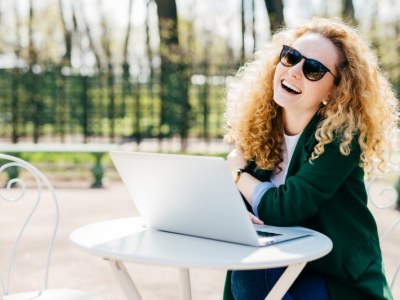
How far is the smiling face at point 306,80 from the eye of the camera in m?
2.31

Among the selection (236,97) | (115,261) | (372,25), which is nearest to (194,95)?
(372,25)

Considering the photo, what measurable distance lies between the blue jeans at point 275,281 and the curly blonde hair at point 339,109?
396 millimetres

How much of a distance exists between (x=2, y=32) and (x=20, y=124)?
2276mm

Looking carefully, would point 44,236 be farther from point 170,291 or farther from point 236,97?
point 236,97

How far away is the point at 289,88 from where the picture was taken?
7.73 ft

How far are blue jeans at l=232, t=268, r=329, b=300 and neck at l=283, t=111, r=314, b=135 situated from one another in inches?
20.9

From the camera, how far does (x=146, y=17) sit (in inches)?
599

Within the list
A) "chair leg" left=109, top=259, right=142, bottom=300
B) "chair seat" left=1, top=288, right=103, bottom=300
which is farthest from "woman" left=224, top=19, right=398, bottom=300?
"chair seat" left=1, top=288, right=103, bottom=300

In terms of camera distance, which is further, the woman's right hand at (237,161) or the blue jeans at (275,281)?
the woman's right hand at (237,161)

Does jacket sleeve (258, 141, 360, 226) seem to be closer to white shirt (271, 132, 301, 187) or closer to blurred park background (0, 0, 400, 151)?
white shirt (271, 132, 301, 187)

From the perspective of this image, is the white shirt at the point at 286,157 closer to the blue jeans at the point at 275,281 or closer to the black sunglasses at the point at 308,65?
the black sunglasses at the point at 308,65

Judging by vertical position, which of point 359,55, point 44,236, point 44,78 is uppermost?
point 359,55

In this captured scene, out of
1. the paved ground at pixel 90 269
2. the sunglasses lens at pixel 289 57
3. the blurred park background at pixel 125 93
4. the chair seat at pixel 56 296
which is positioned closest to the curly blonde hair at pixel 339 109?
the sunglasses lens at pixel 289 57

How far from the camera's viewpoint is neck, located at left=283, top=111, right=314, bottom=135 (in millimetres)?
2420
